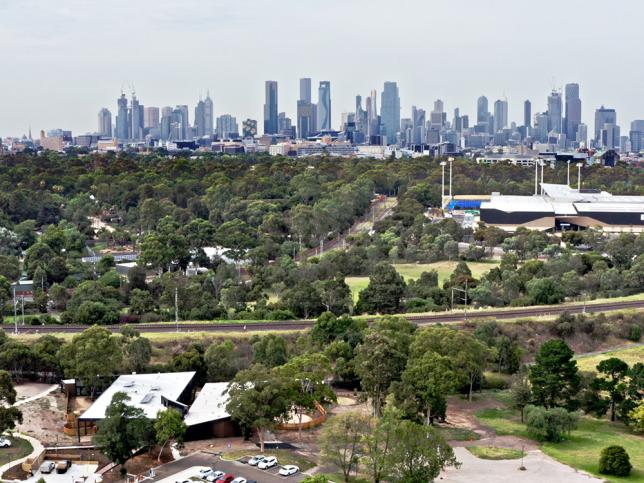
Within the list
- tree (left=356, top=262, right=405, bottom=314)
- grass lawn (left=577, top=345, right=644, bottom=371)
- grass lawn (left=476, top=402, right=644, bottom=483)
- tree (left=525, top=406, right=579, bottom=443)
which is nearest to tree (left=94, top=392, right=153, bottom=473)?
grass lawn (left=476, top=402, right=644, bottom=483)

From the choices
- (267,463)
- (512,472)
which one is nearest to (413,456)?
(512,472)

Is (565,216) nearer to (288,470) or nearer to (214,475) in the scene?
(288,470)

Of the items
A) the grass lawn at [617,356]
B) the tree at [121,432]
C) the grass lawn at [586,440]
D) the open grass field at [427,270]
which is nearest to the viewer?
the tree at [121,432]

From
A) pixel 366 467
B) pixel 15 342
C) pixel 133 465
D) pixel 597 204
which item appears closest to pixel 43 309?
pixel 15 342

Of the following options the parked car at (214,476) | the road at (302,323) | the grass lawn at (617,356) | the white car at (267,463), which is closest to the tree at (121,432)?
the parked car at (214,476)

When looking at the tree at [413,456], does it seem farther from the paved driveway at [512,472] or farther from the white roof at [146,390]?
the white roof at [146,390]
